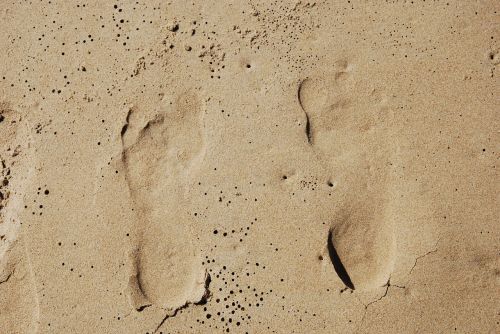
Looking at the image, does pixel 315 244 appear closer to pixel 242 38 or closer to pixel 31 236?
pixel 242 38

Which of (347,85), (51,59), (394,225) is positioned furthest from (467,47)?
(51,59)

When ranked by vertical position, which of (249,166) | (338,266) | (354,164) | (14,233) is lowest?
(338,266)

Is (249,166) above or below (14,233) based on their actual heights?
below

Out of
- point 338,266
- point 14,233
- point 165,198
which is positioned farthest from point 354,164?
point 14,233

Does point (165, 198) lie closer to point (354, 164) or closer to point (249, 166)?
point (249, 166)

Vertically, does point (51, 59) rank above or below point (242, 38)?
above

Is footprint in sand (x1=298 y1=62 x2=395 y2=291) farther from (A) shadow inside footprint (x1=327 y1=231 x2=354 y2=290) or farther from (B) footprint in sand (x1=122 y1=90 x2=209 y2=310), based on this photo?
(B) footprint in sand (x1=122 y1=90 x2=209 y2=310)
